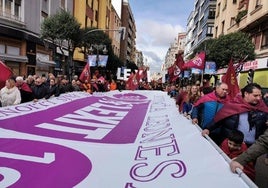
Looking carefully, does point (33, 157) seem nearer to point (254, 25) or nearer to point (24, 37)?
point (24, 37)

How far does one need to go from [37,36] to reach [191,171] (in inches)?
1075

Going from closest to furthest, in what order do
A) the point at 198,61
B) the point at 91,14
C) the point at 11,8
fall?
the point at 198,61 < the point at 11,8 < the point at 91,14

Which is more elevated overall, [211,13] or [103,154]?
[211,13]

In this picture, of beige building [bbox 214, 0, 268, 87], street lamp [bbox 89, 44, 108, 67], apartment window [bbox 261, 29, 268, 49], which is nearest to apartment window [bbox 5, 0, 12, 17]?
street lamp [bbox 89, 44, 108, 67]

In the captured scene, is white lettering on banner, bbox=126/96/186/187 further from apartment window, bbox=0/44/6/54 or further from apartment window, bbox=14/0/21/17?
apartment window, bbox=14/0/21/17

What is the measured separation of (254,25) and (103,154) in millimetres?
31280

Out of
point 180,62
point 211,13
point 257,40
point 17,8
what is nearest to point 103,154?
point 180,62

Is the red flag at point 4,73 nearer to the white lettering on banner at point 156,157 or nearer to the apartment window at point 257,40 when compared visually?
the white lettering on banner at point 156,157

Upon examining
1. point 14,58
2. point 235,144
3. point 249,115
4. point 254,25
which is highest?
point 254,25

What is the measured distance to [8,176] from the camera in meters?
3.89

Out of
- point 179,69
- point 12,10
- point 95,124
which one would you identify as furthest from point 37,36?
point 95,124

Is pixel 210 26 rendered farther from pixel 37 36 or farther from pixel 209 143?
pixel 209 143

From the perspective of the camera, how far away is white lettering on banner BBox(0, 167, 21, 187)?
371 centimetres

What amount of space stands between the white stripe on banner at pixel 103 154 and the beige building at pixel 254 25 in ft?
60.9
